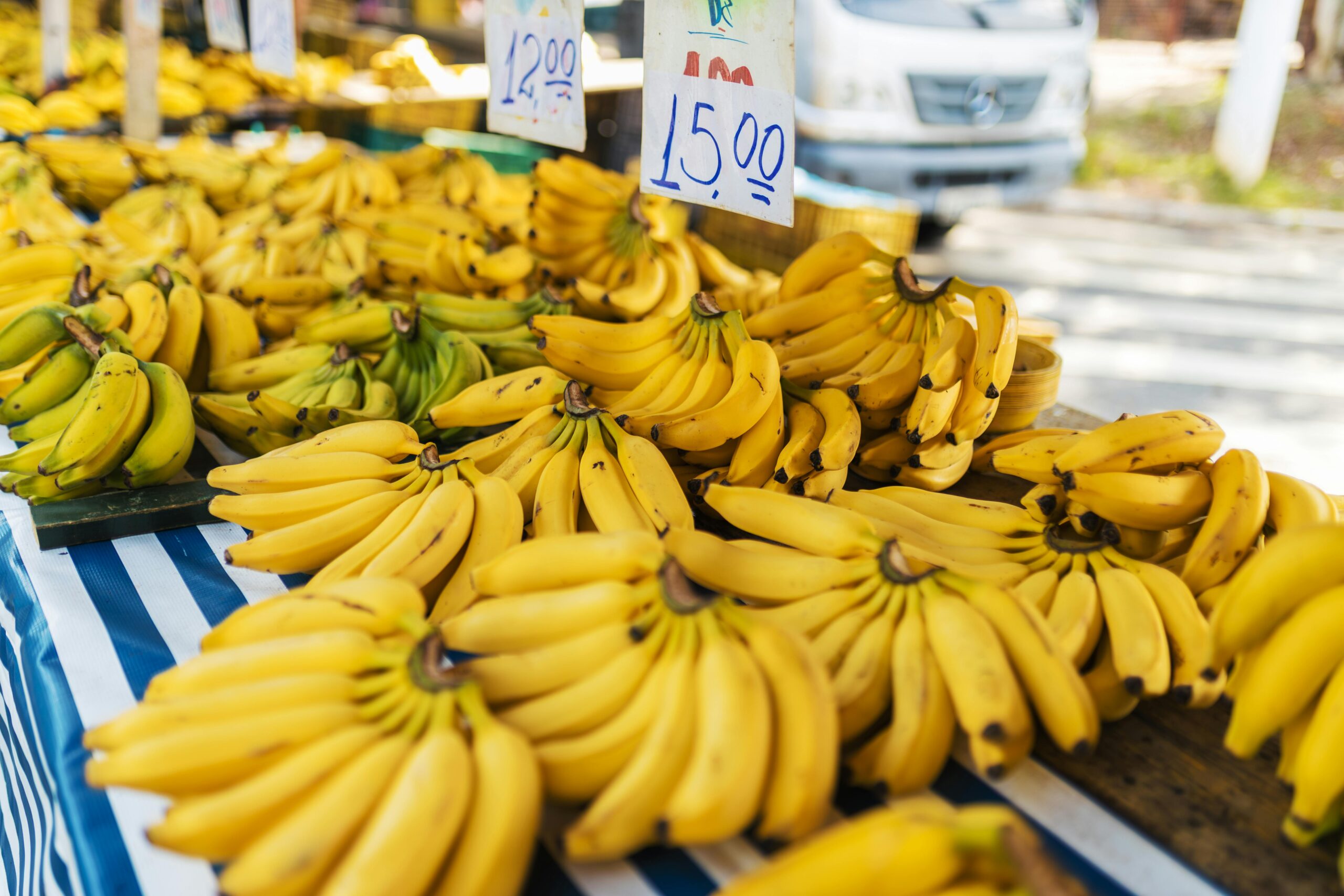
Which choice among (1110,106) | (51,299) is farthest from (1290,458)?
(1110,106)

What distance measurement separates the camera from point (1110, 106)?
10758 mm

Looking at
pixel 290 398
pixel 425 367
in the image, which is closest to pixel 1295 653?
pixel 425 367

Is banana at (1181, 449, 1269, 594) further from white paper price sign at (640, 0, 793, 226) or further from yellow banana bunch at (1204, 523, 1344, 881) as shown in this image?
white paper price sign at (640, 0, 793, 226)

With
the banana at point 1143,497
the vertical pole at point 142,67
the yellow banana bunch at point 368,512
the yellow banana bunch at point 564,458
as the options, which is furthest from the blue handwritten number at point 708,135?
the vertical pole at point 142,67

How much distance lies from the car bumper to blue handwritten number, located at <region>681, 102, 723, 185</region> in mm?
4269

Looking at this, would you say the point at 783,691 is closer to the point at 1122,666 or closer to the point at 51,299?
the point at 1122,666

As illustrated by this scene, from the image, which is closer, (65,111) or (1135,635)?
(1135,635)

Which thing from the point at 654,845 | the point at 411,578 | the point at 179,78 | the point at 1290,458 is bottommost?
the point at 1290,458

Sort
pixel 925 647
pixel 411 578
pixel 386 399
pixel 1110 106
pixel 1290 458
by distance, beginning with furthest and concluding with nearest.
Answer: pixel 1110 106, pixel 1290 458, pixel 386 399, pixel 411 578, pixel 925 647

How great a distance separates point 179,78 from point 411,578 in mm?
4288

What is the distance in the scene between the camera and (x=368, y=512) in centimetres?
132

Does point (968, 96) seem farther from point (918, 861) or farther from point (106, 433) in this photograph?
point (918, 861)

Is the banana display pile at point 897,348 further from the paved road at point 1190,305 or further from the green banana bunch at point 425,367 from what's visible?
the paved road at point 1190,305

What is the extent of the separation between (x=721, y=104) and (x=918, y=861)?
1209 millimetres
